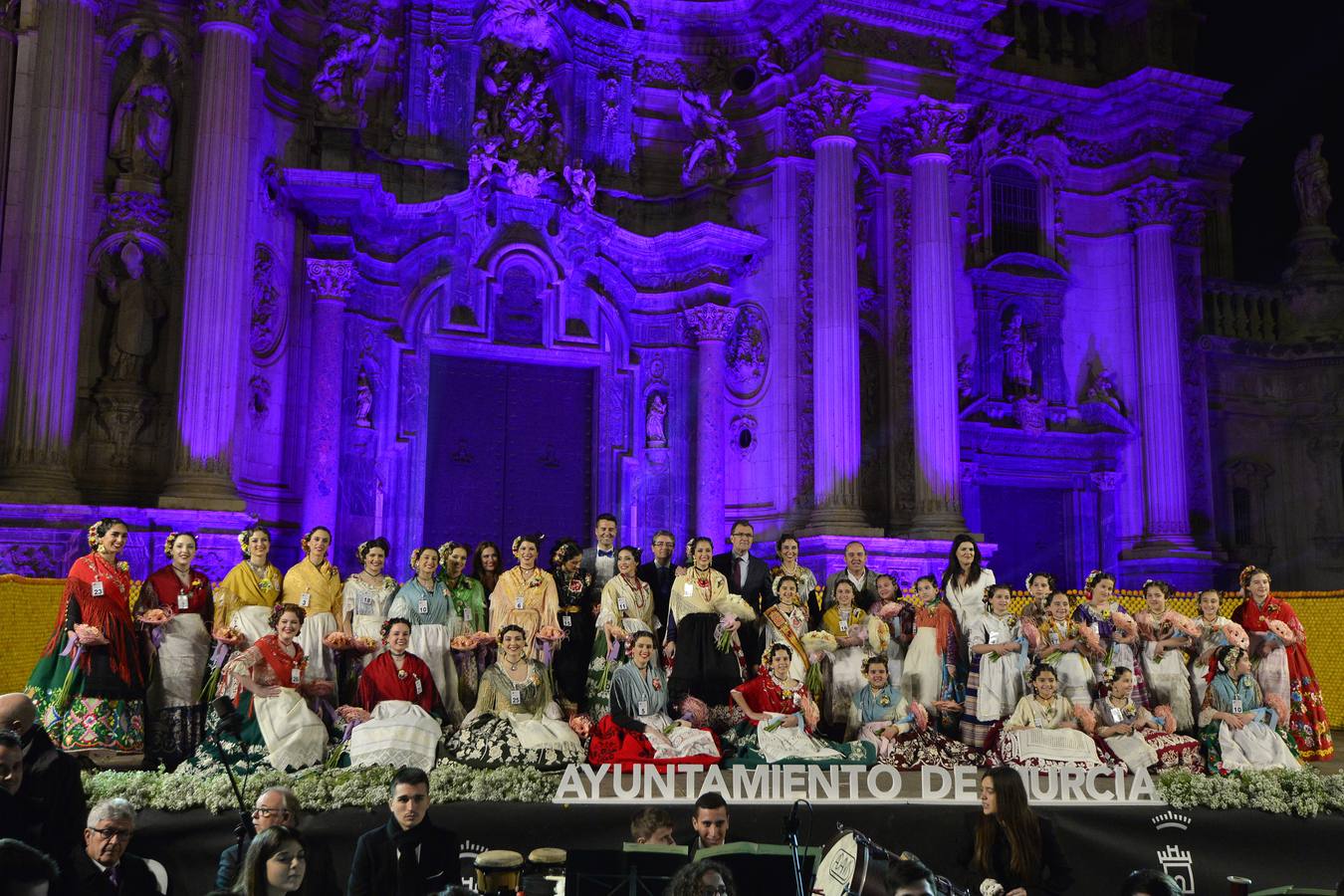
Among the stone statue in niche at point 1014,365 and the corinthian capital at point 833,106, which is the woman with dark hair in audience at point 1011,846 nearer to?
the corinthian capital at point 833,106

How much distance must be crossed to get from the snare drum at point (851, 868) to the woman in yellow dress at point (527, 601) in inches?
179

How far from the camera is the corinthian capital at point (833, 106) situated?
61.6ft

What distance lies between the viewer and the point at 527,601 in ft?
38.5

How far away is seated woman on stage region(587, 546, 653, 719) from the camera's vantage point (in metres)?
11.6

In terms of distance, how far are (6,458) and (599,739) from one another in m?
8.38

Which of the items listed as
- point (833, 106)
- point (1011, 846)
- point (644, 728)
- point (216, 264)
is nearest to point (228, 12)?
point (216, 264)

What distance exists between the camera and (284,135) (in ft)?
57.9

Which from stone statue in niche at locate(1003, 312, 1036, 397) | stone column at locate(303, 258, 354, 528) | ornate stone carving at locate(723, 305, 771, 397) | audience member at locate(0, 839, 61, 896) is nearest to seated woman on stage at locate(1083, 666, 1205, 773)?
audience member at locate(0, 839, 61, 896)

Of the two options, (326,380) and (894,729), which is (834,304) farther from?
(894,729)

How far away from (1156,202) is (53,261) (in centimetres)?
1762

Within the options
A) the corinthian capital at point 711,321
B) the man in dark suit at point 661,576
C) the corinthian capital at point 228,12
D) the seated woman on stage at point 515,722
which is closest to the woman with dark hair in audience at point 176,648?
the seated woman on stage at point 515,722

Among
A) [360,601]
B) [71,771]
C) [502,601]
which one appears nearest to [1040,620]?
[502,601]

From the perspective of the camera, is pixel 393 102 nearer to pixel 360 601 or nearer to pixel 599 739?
pixel 360 601

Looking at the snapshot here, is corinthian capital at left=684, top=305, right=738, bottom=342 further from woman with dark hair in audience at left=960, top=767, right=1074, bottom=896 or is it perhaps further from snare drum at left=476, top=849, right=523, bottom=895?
snare drum at left=476, top=849, right=523, bottom=895
